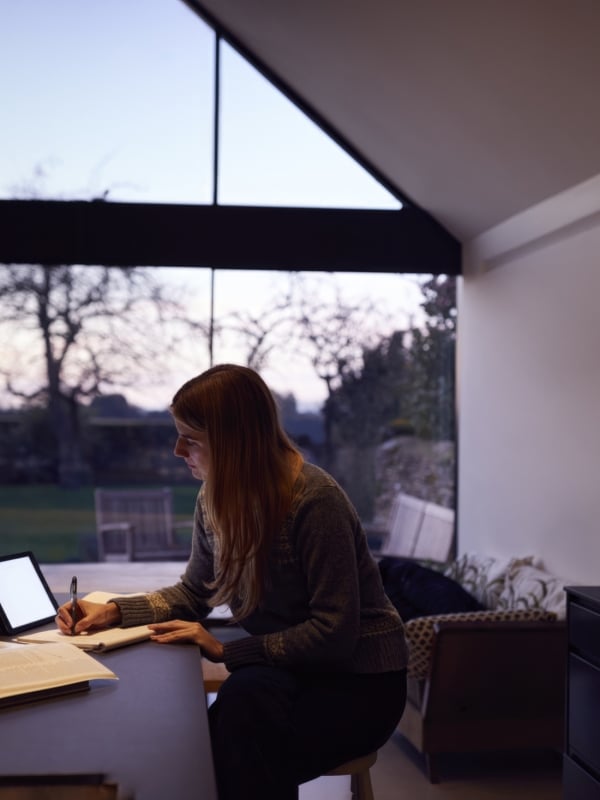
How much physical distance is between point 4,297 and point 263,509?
12.9 ft

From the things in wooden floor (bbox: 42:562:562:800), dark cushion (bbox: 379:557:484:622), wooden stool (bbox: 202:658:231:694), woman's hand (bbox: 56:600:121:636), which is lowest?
wooden floor (bbox: 42:562:562:800)

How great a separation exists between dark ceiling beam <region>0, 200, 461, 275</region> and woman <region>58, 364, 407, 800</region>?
3.37 m

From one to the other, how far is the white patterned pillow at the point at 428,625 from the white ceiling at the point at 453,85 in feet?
5.68

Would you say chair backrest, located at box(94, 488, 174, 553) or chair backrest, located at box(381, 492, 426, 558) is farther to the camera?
chair backrest, located at box(381, 492, 426, 558)

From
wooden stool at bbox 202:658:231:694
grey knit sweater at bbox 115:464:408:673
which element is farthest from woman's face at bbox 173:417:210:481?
wooden stool at bbox 202:658:231:694

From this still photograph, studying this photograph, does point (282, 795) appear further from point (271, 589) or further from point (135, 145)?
point (135, 145)

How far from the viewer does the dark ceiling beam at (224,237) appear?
207 inches

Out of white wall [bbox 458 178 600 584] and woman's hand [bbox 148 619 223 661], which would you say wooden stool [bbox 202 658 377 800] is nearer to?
woman's hand [bbox 148 619 223 661]

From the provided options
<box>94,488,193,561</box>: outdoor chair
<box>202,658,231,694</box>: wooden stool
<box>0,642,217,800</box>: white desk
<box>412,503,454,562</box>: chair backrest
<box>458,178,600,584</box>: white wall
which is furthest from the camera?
<box>412,503,454,562</box>: chair backrest

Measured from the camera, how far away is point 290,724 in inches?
75.4

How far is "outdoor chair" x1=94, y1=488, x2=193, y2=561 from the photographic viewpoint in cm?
570

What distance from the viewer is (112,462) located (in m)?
5.71

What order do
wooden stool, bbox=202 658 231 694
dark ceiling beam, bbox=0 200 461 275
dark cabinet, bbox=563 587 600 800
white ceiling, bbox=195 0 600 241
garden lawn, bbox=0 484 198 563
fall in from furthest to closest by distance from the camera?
garden lawn, bbox=0 484 198 563
dark ceiling beam, bbox=0 200 461 275
wooden stool, bbox=202 658 231 694
white ceiling, bbox=195 0 600 241
dark cabinet, bbox=563 587 600 800

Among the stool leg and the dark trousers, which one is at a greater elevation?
the dark trousers
